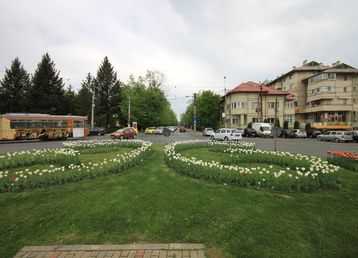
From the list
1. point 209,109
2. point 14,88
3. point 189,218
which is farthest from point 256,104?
point 14,88

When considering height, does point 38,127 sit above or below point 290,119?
below

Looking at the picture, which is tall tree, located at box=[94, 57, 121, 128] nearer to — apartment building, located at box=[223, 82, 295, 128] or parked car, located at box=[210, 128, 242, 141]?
apartment building, located at box=[223, 82, 295, 128]

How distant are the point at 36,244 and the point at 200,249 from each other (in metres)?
2.89

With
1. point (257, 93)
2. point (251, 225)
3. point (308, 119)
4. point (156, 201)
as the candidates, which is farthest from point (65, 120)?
point (308, 119)

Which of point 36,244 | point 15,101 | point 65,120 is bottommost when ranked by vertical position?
point 36,244

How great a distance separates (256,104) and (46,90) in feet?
165

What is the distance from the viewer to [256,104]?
5416 centimetres

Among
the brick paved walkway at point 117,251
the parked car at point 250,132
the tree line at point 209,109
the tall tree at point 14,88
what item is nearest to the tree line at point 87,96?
the tall tree at point 14,88

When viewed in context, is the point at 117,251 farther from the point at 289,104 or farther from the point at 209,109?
the point at 209,109

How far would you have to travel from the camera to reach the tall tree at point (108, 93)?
6431 centimetres

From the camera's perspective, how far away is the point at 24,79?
54375 millimetres

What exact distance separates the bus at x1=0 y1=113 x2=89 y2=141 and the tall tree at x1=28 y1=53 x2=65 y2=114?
23.4 m

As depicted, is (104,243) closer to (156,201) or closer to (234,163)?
(156,201)

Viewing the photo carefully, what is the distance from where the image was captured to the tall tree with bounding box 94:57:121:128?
64312mm
